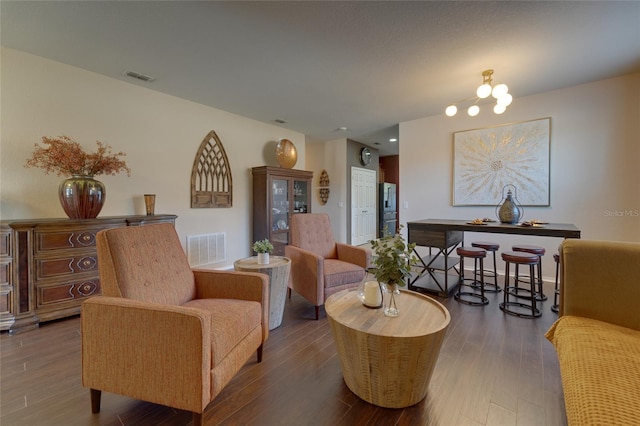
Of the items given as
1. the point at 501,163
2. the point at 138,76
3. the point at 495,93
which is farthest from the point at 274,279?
the point at 501,163

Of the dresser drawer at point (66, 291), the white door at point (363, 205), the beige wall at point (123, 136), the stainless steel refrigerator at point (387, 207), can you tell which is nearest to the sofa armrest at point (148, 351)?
the dresser drawer at point (66, 291)

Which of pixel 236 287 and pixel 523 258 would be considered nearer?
pixel 236 287

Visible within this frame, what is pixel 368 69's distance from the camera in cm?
288

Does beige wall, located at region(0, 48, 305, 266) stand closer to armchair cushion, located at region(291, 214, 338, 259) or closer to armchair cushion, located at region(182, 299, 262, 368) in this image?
armchair cushion, located at region(291, 214, 338, 259)

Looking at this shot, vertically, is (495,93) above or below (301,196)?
above

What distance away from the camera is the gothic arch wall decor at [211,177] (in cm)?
397

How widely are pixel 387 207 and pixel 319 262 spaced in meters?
5.48

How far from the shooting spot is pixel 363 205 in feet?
21.6

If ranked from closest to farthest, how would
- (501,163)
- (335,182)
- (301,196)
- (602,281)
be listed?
1. (602,281)
2. (501,163)
3. (301,196)
4. (335,182)

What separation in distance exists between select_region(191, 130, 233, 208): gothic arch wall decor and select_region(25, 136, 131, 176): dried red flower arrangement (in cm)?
120

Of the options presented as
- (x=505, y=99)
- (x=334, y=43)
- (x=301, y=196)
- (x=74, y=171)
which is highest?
(x=334, y=43)

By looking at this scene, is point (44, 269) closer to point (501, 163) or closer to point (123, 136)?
point (123, 136)

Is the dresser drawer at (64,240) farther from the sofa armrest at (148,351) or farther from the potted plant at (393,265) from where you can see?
the potted plant at (393,265)

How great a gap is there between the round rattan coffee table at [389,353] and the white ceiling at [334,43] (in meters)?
2.13
